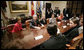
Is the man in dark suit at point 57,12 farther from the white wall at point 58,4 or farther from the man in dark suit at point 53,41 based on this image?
the man in dark suit at point 53,41

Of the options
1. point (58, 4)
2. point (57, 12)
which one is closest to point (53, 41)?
point (58, 4)

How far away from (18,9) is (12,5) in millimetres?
277

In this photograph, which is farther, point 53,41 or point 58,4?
point 58,4

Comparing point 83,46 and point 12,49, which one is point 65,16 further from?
point 12,49

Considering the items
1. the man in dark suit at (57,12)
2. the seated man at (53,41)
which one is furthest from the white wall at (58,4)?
the seated man at (53,41)

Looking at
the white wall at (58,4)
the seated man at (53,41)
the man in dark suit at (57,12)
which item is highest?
the white wall at (58,4)

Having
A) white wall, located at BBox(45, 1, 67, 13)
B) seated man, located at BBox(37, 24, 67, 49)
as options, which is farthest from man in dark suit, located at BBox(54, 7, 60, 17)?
seated man, located at BBox(37, 24, 67, 49)

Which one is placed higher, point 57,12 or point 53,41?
point 57,12

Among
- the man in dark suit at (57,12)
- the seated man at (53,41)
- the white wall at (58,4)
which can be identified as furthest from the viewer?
the man in dark suit at (57,12)

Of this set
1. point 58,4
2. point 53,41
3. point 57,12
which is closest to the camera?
point 53,41

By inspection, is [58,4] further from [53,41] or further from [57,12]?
[53,41]

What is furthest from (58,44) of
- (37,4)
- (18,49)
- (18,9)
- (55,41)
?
(37,4)

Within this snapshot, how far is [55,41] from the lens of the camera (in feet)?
3.59

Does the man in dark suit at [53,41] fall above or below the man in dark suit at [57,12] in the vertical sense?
below
